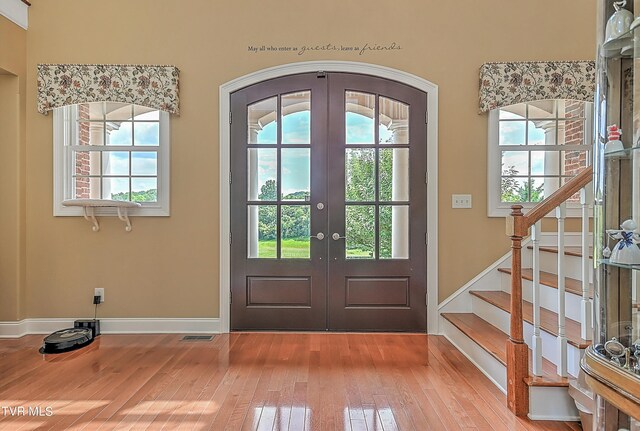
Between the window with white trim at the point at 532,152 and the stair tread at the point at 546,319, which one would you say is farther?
the window with white trim at the point at 532,152

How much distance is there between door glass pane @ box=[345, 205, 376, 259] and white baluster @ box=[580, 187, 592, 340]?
172cm

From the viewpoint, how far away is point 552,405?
6.72ft

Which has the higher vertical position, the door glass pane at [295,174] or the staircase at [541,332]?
the door glass pane at [295,174]

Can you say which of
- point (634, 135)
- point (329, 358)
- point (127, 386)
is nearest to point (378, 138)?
point (329, 358)

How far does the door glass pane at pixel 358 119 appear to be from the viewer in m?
3.53

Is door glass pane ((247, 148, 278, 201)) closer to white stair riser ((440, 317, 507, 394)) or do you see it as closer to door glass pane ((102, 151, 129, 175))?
door glass pane ((102, 151, 129, 175))

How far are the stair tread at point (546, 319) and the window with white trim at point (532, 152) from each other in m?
0.74

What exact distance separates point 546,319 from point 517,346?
475 millimetres

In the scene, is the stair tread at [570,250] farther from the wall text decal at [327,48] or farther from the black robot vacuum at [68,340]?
the black robot vacuum at [68,340]

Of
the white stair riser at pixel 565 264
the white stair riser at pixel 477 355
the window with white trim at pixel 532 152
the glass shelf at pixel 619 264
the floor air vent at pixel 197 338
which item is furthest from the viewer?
the window with white trim at pixel 532 152

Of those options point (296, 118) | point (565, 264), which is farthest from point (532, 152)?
point (296, 118)

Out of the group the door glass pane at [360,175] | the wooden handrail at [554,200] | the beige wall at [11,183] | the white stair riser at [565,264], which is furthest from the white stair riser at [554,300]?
the beige wall at [11,183]

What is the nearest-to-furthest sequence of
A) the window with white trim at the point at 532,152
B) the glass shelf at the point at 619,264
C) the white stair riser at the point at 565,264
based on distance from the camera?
1. the glass shelf at the point at 619,264
2. the white stair riser at the point at 565,264
3. the window with white trim at the point at 532,152

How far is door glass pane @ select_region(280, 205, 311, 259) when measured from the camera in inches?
139
